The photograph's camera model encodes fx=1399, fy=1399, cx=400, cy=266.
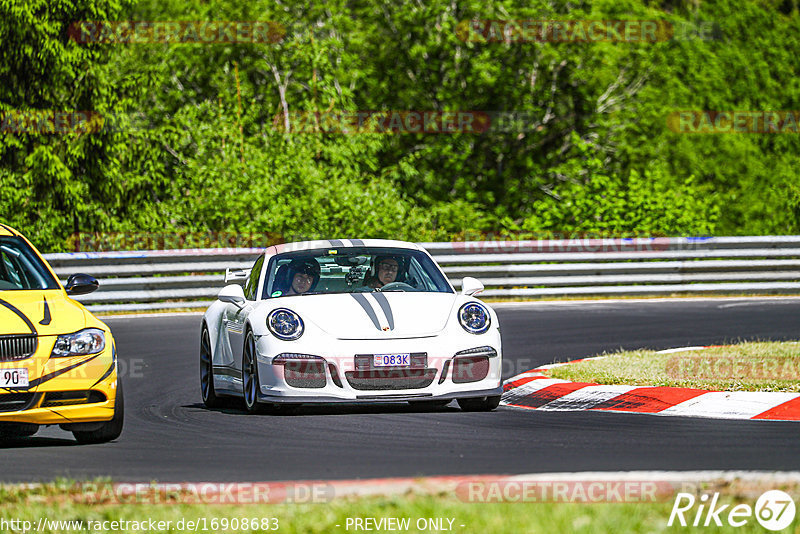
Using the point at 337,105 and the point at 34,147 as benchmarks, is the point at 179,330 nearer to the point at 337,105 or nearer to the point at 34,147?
the point at 34,147

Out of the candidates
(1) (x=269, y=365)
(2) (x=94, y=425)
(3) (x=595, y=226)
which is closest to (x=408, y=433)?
(1) (x=269, y=365)

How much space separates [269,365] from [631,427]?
247 cm

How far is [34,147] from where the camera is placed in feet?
83.1

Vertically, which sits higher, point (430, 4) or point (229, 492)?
Answer: point (430, 4)

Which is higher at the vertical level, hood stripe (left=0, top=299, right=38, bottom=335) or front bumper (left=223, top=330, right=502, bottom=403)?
hood stripe (left=0, top=299, right=38, bottom=335)

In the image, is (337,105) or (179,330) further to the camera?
(337,105)

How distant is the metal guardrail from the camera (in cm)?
1975

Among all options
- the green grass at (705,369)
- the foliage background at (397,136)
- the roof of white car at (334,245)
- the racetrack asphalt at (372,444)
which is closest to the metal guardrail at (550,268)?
the foliage background at (397,136)

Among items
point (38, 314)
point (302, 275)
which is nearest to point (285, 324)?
point (302, 275)

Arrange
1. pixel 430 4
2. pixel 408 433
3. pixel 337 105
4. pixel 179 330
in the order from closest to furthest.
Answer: pixel 408 433 < pixel 179 330 < pixel 337 105 < pixel 430 4

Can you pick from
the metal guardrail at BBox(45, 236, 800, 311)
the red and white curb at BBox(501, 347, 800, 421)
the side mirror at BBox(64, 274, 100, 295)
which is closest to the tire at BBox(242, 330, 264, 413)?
the side mirror at BBox(64, 274, 100, 295)

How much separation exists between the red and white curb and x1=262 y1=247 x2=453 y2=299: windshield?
1114 mm

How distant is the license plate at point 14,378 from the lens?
821cm

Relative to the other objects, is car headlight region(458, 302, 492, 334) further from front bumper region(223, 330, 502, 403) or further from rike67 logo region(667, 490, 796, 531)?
rike67 logo region(667, 490, 796, 531)
